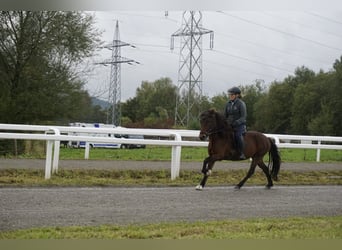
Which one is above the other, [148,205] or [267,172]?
[267,172]

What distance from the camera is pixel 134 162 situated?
37.6 ft

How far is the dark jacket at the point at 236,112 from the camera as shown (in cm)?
865

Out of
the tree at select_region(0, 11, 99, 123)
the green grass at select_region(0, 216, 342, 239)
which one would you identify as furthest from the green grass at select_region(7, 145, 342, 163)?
the green grass at select_region(0, 216, 342, 239)

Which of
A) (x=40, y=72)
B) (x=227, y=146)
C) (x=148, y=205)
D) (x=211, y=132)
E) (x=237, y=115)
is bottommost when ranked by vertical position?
(x=148, y=205)

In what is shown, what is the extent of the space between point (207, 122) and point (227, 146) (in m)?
0.65

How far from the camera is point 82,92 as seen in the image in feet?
40.1

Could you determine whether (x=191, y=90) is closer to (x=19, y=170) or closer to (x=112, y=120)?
(x=112, y=120)

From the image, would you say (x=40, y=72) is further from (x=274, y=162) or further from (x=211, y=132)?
(x=274, y=162)

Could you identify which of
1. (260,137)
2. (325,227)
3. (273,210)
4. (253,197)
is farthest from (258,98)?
(325,227)

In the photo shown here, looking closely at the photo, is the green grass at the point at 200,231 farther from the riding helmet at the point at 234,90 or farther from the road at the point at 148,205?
the riding helmet at the point at 234,90

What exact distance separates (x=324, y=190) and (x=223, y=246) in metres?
5.28

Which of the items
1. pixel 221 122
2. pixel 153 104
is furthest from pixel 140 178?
pixel 221 122

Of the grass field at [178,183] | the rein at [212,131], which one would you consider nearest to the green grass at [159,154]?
the grass field at [178,183]

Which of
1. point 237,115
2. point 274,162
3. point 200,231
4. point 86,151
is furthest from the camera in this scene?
point 86,151
